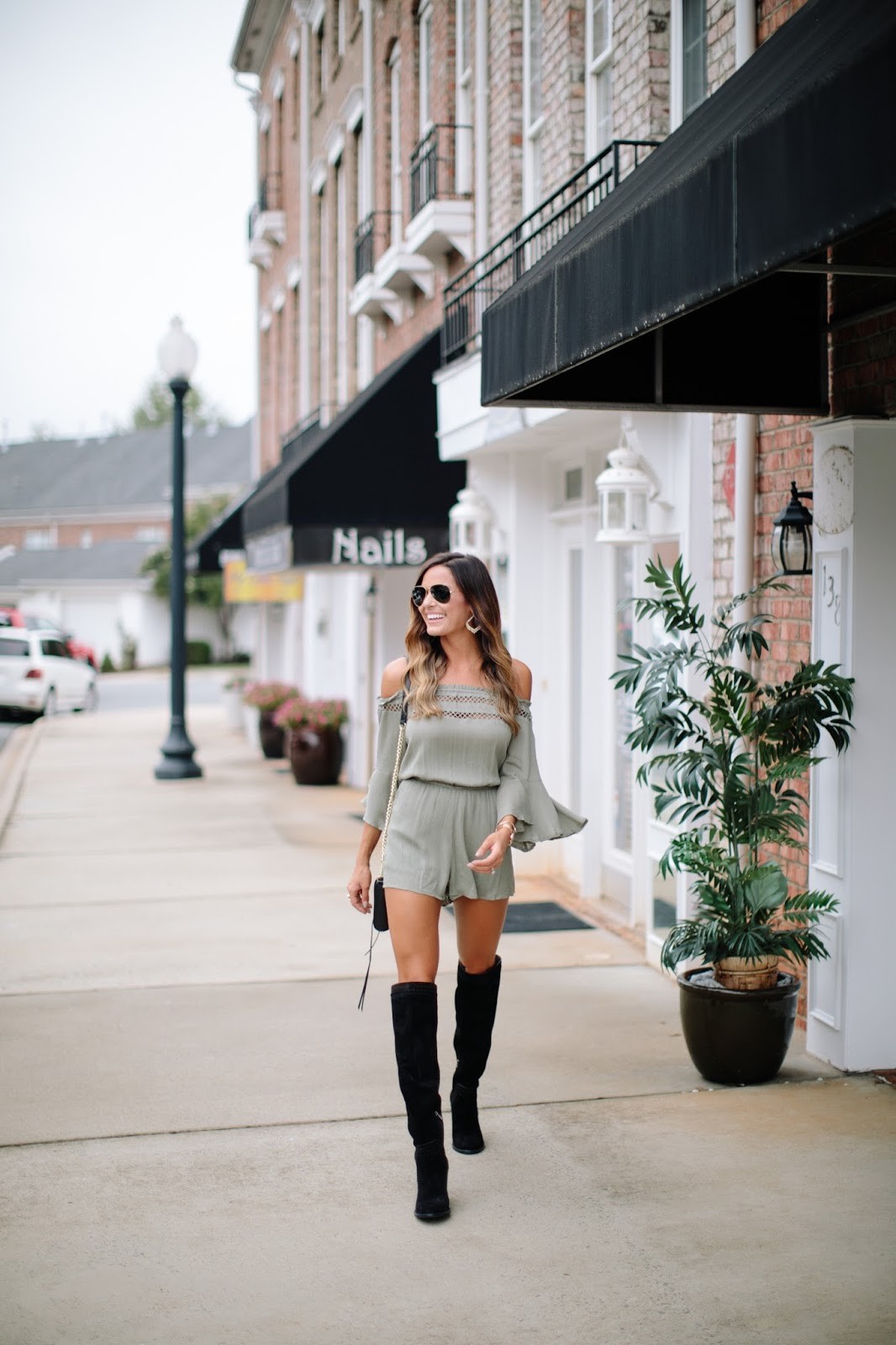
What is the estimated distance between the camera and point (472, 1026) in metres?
4.76

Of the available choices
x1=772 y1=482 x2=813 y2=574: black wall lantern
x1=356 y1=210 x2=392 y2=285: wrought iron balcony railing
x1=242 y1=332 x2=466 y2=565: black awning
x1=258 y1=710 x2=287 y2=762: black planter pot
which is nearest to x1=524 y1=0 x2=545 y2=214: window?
x1=242 y1=332 x2=466 y2=565: black awning

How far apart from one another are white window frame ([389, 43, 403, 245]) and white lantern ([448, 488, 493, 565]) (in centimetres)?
432

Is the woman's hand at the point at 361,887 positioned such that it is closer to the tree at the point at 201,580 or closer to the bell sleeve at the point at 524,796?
the bell sleeve at the point at 524,796

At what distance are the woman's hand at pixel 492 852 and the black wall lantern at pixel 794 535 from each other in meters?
2.08

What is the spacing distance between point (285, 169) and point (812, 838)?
17.9 meters

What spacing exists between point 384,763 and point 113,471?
6843cm

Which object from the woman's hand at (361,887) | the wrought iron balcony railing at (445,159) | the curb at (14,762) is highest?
the wrought iron balcony railing at (445,159)

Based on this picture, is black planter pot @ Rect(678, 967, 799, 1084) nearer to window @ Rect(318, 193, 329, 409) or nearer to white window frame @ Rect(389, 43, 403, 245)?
white window frame @ Rect(389, 43, 403, 245)

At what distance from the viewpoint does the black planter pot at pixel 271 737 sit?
19203mm

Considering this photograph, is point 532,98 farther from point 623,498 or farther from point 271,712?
point 271,712

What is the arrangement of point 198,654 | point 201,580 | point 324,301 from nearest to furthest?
point 324,301, point 198,654, point 201,580

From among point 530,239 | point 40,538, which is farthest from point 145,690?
point 530,239

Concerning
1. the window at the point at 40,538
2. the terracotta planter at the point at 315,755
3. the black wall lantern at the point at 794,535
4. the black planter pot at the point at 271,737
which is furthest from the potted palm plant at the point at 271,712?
the window at the point at 40,538

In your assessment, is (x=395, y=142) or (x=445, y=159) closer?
(x=445, y=159)
